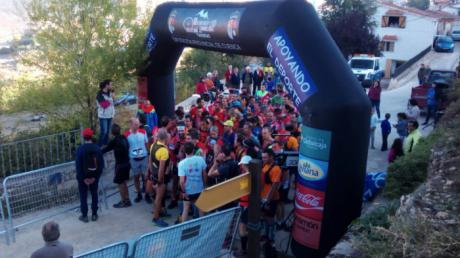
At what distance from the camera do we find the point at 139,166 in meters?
7.87

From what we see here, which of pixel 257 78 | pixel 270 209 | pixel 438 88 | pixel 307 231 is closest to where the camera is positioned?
pixel 307 231

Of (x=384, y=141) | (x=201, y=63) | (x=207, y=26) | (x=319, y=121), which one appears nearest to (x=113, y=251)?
(x=319, y=121)

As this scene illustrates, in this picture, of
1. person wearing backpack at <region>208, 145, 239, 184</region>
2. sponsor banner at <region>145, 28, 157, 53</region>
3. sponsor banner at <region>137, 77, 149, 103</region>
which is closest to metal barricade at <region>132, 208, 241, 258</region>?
person wearing backpack at <region>208, 145, 239, 184</region>

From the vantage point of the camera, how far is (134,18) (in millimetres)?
10672

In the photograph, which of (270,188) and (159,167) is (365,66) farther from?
(270,188)

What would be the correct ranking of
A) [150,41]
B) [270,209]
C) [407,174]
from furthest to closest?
1. [150,41]
2. [407,174]
3. [270,209]

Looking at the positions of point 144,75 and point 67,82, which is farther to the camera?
point 144,75

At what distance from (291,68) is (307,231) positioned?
2.30m

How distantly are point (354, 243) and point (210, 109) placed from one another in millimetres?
6850

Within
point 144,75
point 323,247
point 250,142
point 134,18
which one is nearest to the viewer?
point 323,247

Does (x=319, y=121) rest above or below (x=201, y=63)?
above

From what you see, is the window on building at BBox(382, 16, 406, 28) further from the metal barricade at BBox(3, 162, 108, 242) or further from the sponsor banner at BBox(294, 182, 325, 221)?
the metal barricade at BBox(3, 162, 108, 242)

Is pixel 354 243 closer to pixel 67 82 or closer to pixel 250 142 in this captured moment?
pixel 250 142

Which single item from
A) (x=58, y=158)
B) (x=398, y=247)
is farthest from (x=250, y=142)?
(x=58, y=158)
